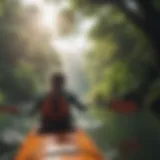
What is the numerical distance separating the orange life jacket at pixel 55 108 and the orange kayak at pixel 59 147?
0.07m

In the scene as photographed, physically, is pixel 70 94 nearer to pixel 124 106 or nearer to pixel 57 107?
pixel 57 107

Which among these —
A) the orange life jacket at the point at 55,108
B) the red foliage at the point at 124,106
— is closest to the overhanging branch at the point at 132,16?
the red foliage at the point at 124,106

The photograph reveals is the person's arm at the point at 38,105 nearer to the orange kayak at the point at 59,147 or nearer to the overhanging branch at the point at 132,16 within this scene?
the orange kayak at the point at 59,147

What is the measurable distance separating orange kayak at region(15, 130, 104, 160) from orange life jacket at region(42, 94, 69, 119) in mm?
65

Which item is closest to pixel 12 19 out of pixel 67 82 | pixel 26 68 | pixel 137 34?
pixel 26 68

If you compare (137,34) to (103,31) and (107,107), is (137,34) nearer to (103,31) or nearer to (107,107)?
(103,31)

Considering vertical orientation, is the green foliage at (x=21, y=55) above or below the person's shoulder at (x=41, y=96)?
above

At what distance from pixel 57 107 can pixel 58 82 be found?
0.27ft

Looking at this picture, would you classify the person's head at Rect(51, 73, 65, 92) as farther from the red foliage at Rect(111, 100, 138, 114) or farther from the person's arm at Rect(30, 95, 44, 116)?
the red foliage at Rect(111, 100, 138, 114)

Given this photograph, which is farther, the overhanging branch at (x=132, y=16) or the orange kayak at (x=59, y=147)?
the overhanging branch at (x=132, y=16)

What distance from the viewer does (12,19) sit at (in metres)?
1.47

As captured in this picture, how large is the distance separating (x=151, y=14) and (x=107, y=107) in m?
0.35

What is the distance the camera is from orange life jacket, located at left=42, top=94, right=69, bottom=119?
1452 millimetres

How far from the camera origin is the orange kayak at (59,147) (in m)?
1.39
